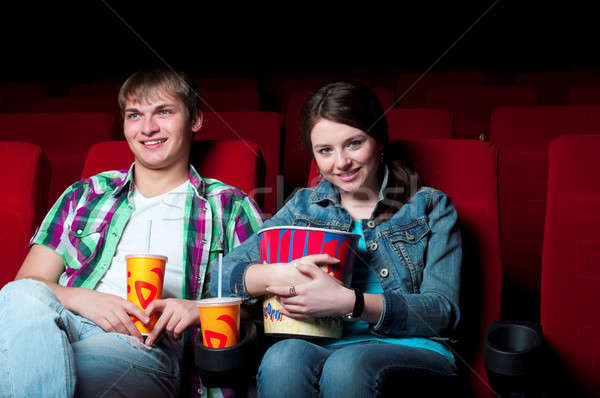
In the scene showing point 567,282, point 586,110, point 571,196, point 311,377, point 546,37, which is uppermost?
point 546,37

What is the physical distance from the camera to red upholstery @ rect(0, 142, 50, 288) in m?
0.99

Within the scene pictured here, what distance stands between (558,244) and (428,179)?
227 mm

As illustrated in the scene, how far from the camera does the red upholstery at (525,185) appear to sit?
1100mm

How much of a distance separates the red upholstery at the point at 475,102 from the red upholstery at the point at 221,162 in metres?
0.92

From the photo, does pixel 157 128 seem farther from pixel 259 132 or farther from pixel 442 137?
pixel 442 137

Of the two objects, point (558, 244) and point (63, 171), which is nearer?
point (558, 244)

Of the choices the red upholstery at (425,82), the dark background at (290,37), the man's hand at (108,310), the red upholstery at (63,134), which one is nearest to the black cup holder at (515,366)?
the man's hand at (108,310)

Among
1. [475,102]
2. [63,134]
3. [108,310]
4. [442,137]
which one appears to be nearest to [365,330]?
[108,310]

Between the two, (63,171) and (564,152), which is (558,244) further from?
(63,171)

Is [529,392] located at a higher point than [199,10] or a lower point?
lower

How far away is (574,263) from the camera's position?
751mm

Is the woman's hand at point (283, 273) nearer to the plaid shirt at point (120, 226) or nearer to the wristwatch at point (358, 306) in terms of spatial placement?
the wristwatch at point (358, 306)

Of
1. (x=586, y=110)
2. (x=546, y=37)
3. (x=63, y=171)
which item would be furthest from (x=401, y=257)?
(x=546, y=37)

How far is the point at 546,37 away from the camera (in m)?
2.83
